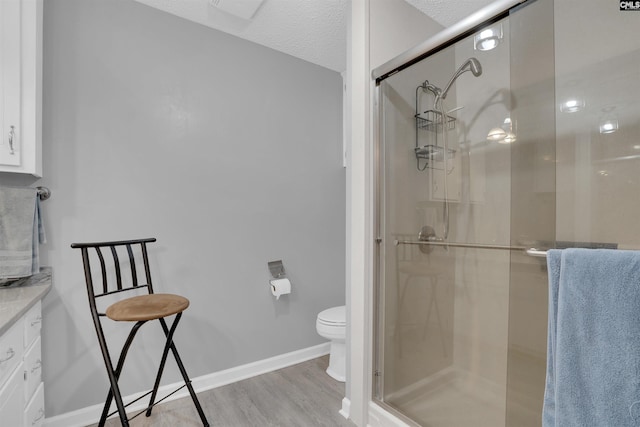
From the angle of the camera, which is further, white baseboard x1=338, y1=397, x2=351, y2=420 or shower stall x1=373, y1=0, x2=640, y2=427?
white baseboard x1=338, y1=397, x2=351, y2=420

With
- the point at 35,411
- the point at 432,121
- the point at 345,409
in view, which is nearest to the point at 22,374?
the point at 35,411

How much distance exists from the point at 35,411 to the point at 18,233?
81 cm

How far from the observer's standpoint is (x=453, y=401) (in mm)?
1524

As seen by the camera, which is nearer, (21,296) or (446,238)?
(21,296)

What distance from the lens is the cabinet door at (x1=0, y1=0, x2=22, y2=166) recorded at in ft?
4.37

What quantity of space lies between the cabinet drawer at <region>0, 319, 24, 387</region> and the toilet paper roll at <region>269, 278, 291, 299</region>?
1334 millimetres

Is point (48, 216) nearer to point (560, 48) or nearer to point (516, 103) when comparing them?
point (516, 103)

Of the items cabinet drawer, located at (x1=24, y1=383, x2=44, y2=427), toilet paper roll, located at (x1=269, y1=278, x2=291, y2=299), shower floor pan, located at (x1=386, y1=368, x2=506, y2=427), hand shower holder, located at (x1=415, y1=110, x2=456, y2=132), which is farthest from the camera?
toilet paper roll, located at (x1=269, y1=278, x2=291, y2=299)

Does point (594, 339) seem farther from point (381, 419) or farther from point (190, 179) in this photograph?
point (190, 179)

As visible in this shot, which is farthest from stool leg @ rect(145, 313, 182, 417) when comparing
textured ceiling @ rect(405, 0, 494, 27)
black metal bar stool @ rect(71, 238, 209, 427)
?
textured ceiling @ rect(405, 0, 494, 27)

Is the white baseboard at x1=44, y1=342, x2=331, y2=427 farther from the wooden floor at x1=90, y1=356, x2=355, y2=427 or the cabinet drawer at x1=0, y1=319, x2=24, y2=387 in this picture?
the cabinet drawer at x1=0, y1=319, x2=24, y2=387

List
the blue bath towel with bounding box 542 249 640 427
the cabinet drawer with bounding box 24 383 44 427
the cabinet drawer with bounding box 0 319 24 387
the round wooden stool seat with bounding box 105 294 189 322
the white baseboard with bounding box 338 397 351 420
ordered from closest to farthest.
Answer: the blue bath towel with bounding box 542 249 640 427 < the cabinet drawer with bounding box 0 319 24 387 < the cabinet drawer with bounding box 24 383 44 427 < the round wooden stool seat with bounding box 105 294 189 322 < the white baseboard with bounding box 338 397 351 420

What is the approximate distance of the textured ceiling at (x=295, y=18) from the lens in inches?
73.5

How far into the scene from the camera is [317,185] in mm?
2537
